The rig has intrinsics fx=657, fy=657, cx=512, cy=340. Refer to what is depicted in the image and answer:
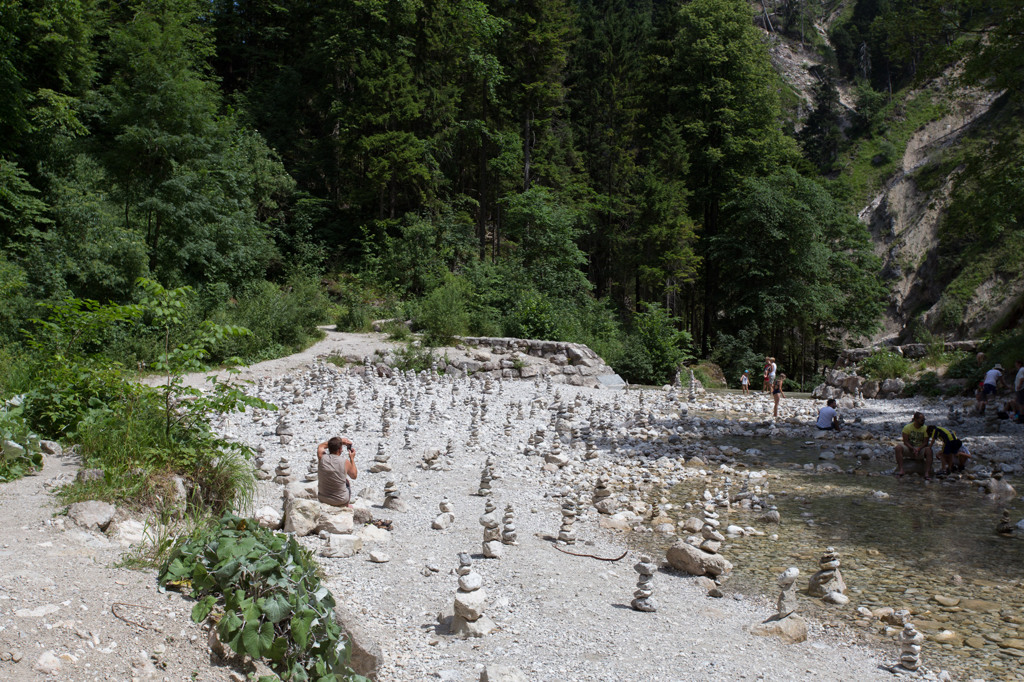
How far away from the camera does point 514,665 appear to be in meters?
3.98

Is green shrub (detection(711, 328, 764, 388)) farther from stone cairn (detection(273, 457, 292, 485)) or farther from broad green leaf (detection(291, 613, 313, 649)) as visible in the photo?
broad green leaf (detection(291, 613, 313, 649))

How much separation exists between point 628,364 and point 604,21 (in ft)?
81.5

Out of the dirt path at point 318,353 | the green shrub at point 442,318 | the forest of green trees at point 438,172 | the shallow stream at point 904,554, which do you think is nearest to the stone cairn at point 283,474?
the shallow stream at point 904,554

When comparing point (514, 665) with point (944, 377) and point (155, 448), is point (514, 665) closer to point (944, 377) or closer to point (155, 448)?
point (155, 448)

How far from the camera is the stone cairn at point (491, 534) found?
5648 mm

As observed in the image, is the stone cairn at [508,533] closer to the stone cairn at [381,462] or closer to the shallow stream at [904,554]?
the shallow stream at [904,554]

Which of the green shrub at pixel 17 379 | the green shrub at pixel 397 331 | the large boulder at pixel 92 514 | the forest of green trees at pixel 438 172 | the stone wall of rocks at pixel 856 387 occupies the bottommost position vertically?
the large boulder at pixel 92 514

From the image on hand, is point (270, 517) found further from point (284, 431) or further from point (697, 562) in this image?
point (284, 431)

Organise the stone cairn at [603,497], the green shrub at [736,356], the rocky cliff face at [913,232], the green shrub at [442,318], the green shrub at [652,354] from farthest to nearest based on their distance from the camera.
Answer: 1. the rocky cliff face at [913,232]
2. the green shrub at [736,356]
3. the green shrub at [652,354]
4. the green shrub at [442,318]
5. the stone cairn at [603,497]

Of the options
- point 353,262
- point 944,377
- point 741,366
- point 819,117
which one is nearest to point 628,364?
point 741,366

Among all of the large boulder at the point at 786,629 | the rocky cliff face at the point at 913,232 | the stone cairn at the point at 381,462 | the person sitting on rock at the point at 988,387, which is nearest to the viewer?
the large boulder at the point at 786,629

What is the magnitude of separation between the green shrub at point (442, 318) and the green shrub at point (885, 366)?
1259 centimetres

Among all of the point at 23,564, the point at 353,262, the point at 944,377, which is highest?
the point at 353,262

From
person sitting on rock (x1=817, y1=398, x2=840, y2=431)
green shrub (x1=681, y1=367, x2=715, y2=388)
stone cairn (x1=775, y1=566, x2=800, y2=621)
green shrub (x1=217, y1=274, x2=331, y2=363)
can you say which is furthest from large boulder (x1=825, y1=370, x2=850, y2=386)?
stone cairn (x1=775, y1=566, x2=800, y2=621)
